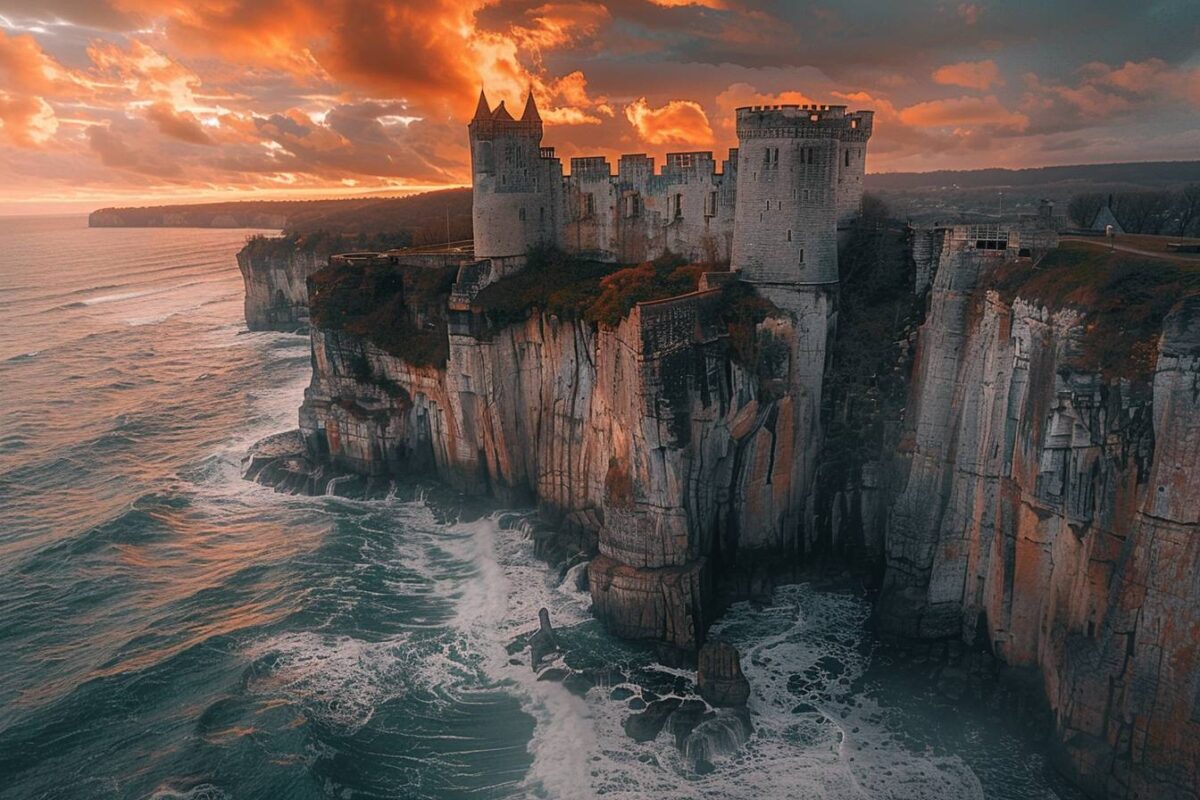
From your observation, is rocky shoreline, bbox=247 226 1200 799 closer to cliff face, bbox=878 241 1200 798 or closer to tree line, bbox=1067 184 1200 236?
cliff face, bbox=878 241 1200 798

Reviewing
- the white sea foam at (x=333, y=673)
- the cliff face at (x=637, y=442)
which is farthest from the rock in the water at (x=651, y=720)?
the white sea foam at (x=333, y=673)

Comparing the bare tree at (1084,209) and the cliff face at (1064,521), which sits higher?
the bare tree at (1084,209)

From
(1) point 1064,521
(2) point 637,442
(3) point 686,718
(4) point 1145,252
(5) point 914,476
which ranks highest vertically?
(4) point 1145,252

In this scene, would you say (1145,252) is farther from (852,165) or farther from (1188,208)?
(1188,208)

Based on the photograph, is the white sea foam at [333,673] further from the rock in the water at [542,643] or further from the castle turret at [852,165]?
the castle turret at [852,165]

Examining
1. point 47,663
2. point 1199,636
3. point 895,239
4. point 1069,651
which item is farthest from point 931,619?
point 47,663

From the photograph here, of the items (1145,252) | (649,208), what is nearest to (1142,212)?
(1145,252)

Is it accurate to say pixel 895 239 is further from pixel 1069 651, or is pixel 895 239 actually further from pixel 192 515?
pixel 192 515
